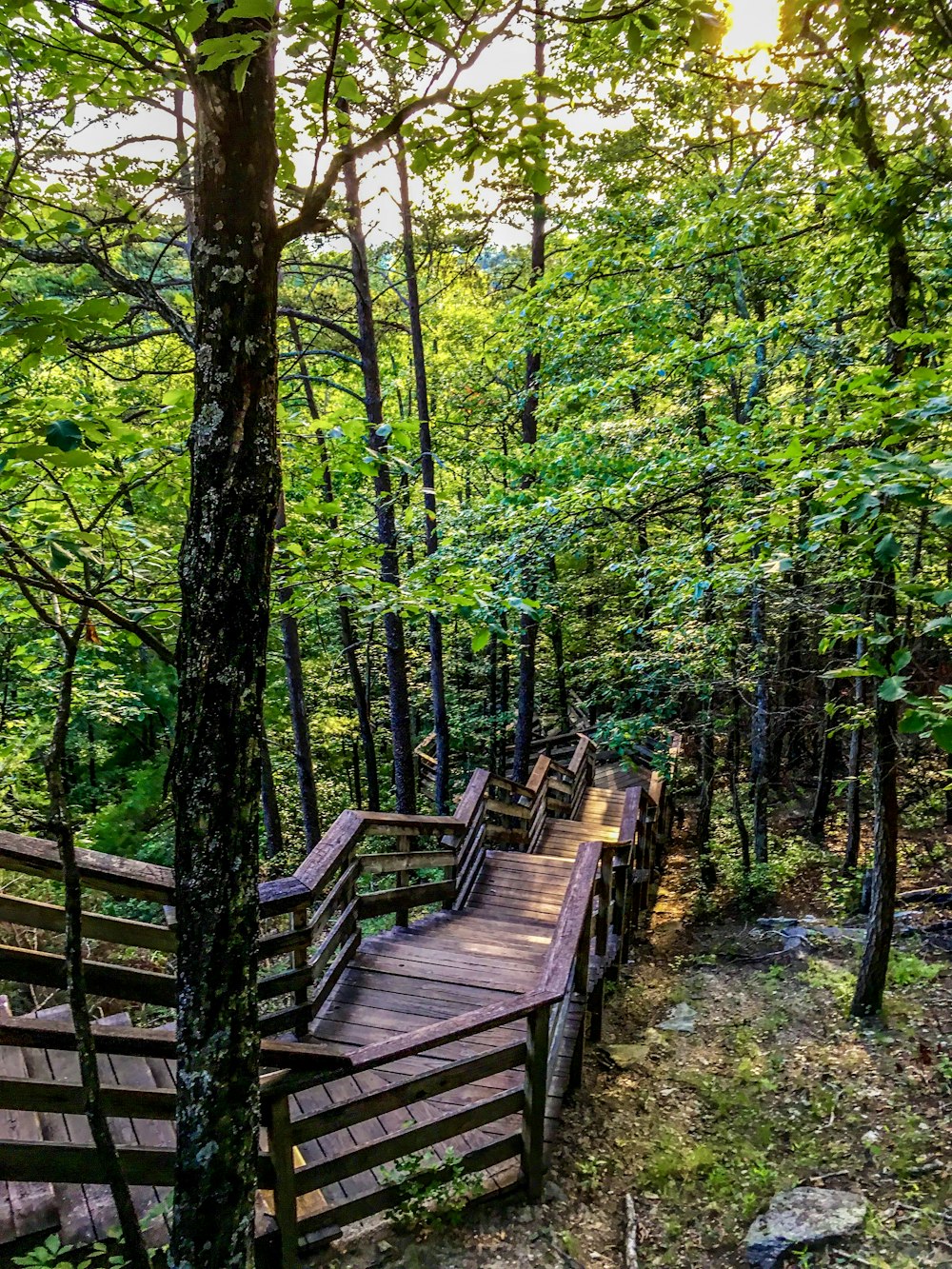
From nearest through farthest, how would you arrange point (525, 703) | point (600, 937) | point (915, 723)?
point (915, 723) → point (600, 937) → point (525, 703)

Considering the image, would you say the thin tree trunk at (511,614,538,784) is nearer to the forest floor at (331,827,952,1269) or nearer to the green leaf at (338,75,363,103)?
the forest floor at (331,827,952,1269)

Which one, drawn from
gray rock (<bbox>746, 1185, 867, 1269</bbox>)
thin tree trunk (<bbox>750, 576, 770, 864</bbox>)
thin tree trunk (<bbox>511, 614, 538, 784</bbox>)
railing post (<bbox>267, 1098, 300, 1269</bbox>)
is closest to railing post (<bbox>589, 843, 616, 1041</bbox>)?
gray rock (<bbox>746, 1185, 867, 1269</bbox>)

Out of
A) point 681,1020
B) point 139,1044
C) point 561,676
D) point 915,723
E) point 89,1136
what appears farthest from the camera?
point 561,676

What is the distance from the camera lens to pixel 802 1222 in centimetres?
373

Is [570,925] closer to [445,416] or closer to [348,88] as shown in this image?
[348,88]

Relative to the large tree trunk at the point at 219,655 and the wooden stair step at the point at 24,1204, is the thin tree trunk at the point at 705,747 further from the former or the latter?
the wooden stair step at the point at 24,1204

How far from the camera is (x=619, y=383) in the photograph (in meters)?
8.41

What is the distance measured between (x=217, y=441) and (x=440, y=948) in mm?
5086

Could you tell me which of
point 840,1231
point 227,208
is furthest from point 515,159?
point 840,1231

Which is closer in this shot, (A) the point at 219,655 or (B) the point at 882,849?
(A) the point at 219,655

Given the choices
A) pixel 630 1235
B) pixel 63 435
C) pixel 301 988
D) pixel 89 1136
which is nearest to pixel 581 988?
pixel 630 1235

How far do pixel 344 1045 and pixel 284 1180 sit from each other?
1634mm

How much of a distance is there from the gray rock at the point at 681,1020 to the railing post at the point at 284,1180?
420 centimetres

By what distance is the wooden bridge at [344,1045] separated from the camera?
2879 millimetres
